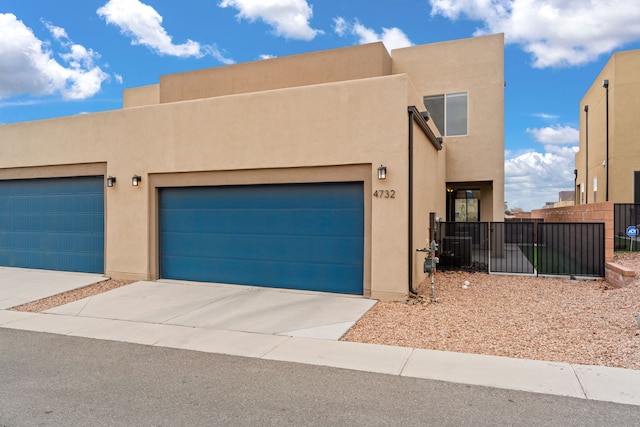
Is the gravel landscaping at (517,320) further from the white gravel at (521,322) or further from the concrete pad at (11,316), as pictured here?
the concrete pad at (11,316)

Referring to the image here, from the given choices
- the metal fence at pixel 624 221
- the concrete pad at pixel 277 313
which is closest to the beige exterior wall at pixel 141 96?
the concrete pad at pixel 277 313

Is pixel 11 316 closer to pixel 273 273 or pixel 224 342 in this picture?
pixel 224 342

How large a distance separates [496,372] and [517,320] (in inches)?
107

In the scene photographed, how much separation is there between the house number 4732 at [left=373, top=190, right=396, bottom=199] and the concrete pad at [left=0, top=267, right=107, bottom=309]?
25.4 feet

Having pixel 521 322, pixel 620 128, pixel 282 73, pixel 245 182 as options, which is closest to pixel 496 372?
pixel 521 322

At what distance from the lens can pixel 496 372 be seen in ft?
17.0

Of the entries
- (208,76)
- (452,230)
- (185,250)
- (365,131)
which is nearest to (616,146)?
(452,230)

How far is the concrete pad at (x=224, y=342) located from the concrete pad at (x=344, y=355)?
235mm

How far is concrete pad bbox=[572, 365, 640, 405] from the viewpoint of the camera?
444 cm

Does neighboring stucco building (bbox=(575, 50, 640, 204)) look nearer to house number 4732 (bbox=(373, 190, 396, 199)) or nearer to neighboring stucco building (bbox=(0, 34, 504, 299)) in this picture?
neighboring stucco building (bbox=(0, 34, 504, 299))

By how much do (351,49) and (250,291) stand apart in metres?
8.07

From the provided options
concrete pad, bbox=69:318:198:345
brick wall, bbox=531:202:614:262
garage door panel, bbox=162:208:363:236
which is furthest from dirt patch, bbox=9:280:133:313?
brick wall, bbox=531:202:614:262

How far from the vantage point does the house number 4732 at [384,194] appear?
28.9 ft

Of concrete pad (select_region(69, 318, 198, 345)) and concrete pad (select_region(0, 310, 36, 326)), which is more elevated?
concrete pad (select_region(69, 318, 198, 345))
